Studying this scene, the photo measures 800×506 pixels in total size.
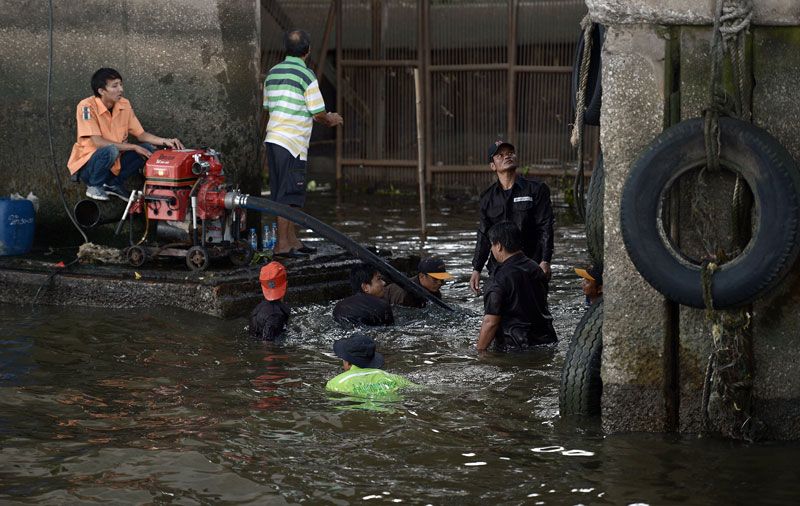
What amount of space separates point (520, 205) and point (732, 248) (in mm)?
3550

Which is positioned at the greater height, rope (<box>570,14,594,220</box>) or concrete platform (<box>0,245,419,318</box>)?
rope (<box>570,14,594,220</box>)

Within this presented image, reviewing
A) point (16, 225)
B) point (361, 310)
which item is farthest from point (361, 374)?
point (16, 225)

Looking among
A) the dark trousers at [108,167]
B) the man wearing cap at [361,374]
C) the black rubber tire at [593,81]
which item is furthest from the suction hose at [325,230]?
the black rubber tire at [593,81]

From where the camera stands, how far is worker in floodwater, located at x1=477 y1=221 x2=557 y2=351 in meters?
9.33

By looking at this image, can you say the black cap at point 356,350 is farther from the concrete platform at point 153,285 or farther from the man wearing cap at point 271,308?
the concrete platform at point 153,285

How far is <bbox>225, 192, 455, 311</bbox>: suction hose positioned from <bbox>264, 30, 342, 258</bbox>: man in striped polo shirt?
870 millimetres

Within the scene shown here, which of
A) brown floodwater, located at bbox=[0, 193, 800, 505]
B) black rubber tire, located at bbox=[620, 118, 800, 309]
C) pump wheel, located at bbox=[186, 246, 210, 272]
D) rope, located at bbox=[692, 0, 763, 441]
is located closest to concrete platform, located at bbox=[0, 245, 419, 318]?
pump wheel, located at bbox=[186, 246, 210, 272]

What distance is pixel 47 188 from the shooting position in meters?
11.9

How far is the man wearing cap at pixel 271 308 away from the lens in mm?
9766

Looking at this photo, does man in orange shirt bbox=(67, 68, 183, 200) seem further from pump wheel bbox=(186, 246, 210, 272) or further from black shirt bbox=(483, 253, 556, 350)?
black shirt bbox=(483, 253, 556, 350)

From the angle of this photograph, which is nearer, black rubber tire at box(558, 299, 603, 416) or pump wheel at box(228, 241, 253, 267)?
black rubber tire at box(558, 299, 603, 416)

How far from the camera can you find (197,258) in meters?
11.0

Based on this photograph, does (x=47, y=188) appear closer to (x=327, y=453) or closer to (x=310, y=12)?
(x=327, y=453)

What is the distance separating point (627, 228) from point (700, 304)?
1.81 ft
